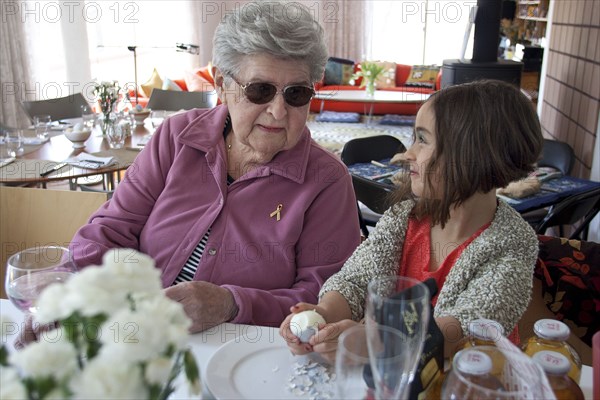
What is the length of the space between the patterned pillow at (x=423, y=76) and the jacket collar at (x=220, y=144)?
20.5ft

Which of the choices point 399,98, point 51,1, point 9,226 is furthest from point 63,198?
point 399,98

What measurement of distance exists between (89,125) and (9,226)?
67.0 inches

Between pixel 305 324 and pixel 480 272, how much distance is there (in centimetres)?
42

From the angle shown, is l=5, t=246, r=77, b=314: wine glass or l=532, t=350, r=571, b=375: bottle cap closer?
l=532, t=350, r=571, b=375: bottle cap

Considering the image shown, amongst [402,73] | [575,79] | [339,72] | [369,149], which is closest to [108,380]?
[369,149]

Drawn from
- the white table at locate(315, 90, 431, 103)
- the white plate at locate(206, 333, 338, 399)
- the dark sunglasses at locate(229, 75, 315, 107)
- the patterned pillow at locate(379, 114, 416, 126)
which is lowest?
the patterned pillow at locate(379, 114, 416, 126)

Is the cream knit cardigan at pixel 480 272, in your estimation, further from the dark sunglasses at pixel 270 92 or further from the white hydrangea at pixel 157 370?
the white hydrangea at pixel 157 370

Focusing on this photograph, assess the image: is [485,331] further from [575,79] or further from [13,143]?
[575,79]

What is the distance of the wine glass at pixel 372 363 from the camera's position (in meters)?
0.73

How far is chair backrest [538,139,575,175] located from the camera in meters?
3.16

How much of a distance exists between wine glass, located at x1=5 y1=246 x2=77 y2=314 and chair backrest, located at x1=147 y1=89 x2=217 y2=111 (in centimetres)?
355

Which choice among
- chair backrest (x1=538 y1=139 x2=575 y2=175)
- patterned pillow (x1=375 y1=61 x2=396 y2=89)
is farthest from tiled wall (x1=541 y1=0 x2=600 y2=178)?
patterned pillow (x1=375 y1=61 x2=396 y2=89)

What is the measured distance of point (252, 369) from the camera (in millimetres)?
1041

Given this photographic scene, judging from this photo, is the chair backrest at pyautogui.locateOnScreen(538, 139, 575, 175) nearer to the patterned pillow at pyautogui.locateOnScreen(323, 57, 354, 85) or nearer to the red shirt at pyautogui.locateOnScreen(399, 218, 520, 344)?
the red shirt at pyautogui.locateOnScreen(399, 218, 520, 344)
